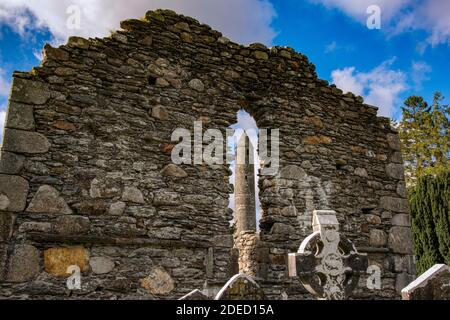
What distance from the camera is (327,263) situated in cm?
401

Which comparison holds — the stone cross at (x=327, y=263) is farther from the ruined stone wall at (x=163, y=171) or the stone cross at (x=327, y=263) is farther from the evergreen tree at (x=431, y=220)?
the evergreen tree at (x=431, y=220)

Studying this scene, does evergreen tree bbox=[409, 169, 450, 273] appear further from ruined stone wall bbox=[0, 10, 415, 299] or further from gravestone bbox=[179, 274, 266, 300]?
gravestone bbox=[179, 274, 266, 300]

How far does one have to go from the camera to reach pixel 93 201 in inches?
195

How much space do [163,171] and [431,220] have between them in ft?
25.9

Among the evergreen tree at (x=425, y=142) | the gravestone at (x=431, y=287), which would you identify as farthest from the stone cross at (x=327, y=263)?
the evergreen tree at (x=425, y=142)

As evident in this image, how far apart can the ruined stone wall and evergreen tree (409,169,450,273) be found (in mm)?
3337

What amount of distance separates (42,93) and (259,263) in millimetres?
3771

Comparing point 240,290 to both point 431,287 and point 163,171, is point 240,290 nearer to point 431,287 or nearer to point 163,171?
point 431,287

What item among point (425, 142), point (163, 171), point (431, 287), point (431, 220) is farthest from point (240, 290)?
point (425, 142)

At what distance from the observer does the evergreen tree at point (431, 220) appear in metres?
9.71

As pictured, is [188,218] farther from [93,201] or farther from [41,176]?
[41,176]

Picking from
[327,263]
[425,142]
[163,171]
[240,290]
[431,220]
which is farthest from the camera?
[425,142]

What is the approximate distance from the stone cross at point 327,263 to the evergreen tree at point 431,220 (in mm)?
6678
